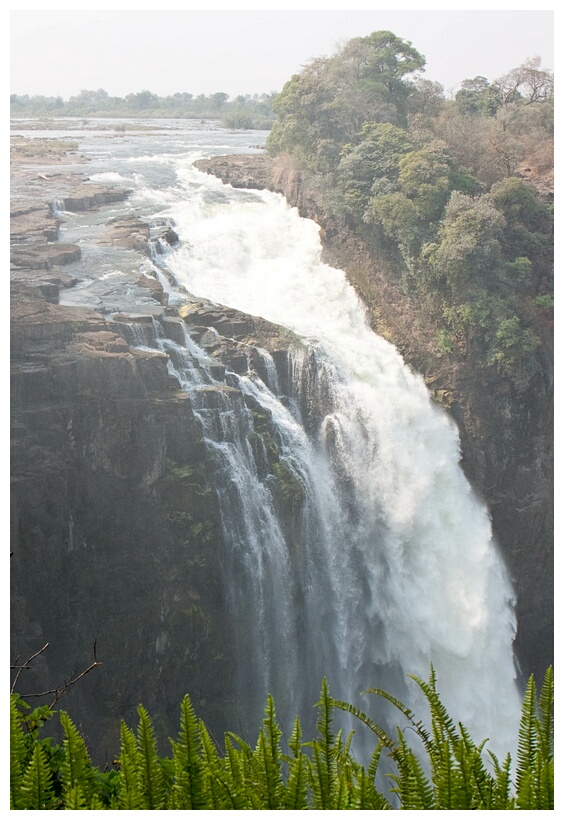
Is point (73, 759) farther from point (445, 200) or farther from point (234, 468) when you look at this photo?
point (445, 200)

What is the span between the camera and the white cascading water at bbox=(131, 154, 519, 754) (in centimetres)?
607

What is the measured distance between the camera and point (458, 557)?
6.71 m

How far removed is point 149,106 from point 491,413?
3486mm

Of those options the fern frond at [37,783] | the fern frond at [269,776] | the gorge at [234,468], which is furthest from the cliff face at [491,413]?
the fern frond at [37,783]

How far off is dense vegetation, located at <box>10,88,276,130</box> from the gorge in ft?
1.82

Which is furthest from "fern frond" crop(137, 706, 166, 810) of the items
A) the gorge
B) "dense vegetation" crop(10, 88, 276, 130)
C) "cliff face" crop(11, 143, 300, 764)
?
"dense vegetation" crop(10, 88, 276, 130)

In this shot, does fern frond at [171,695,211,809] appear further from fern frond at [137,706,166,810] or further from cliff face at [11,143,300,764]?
cliff face at [11,143,300,764]

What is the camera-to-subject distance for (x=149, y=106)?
5.89 metres

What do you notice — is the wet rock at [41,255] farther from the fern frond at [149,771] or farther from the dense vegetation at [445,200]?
the fern frond at [149,771]

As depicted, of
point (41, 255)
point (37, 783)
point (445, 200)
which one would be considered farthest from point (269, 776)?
point (445, 200)

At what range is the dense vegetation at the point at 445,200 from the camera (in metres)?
6.87

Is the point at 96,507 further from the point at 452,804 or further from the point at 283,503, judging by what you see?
the point at 452,804

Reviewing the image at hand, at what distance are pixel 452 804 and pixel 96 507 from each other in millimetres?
4265

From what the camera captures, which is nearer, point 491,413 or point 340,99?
point 340,99
